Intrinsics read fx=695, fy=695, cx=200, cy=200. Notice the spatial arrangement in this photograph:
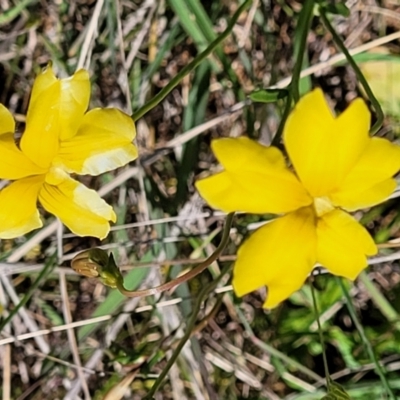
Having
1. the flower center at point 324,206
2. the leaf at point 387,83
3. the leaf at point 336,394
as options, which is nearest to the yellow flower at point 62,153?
the flower center at point 324,206

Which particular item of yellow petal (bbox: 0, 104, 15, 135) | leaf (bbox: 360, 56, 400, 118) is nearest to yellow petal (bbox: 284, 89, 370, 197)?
yellow petal (bbox: 0, 104, 15, 135)

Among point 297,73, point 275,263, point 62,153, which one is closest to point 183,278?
point 275,263

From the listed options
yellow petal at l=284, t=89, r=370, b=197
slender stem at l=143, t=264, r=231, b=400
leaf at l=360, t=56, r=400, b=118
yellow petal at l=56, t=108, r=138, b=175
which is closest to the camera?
yellow petal at l=284, t=89, r=370, b=197

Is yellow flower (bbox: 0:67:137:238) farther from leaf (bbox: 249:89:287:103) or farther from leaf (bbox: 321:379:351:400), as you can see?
leaf (bbox: 321:379:351:400)

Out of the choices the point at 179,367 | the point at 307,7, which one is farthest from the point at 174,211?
the point at 307,7

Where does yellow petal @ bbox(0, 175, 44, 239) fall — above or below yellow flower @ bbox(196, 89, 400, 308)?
above

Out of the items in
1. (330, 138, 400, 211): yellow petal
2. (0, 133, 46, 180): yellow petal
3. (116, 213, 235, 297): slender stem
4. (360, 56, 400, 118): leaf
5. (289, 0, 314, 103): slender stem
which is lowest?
(360, 56, 400, 118): leaf

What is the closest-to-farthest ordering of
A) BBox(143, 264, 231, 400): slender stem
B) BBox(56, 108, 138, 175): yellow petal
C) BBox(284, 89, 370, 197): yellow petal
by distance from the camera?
BBox(284, 89, 370, 197): yellow petal → BBox(56, 108, 138, 175): yellow petal → BBox(143, 264, 231, 400): slender stem
